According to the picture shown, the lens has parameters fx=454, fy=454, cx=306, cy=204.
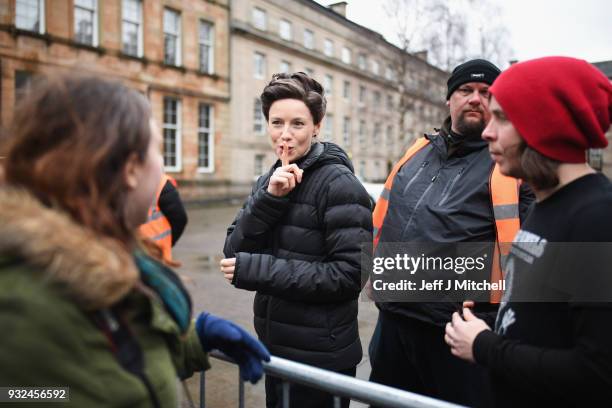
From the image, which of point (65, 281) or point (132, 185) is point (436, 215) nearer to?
point (132, 185)

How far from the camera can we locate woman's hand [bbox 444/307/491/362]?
140 cm

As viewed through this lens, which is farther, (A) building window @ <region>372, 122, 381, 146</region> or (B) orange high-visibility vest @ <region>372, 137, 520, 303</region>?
(A) building window @ <region>372, 122, 381, 146</region>

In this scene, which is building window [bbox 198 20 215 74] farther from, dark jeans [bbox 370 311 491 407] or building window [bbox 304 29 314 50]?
dark jeans [bbox 370 311 491 407]

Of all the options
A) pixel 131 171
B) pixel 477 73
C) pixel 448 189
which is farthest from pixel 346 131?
pixel 131 171

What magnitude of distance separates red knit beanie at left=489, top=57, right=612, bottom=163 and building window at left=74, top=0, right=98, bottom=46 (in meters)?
19.6

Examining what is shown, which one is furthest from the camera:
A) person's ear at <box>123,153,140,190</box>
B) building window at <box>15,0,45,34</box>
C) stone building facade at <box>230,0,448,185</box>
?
stone building facade at <box>230,0,448,185</box>

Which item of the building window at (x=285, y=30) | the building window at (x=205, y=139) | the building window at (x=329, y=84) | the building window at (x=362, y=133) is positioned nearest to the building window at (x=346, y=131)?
the building window at (x=362, y=133)

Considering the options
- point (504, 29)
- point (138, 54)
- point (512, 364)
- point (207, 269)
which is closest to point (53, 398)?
point (512, 364)

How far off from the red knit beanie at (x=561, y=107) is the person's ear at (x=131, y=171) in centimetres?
106

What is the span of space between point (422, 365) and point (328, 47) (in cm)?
3237

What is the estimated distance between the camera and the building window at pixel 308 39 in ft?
99.1

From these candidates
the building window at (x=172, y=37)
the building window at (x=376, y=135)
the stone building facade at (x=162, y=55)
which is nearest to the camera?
the stone building facade at (x=162, y=55)

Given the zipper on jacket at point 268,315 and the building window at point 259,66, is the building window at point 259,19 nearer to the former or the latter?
the building window at point 259,66

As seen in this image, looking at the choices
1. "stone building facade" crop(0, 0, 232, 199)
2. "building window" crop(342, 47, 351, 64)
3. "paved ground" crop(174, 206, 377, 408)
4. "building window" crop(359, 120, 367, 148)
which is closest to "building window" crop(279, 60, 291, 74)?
"stone building facade" crop(0, 0, 232, 199)
